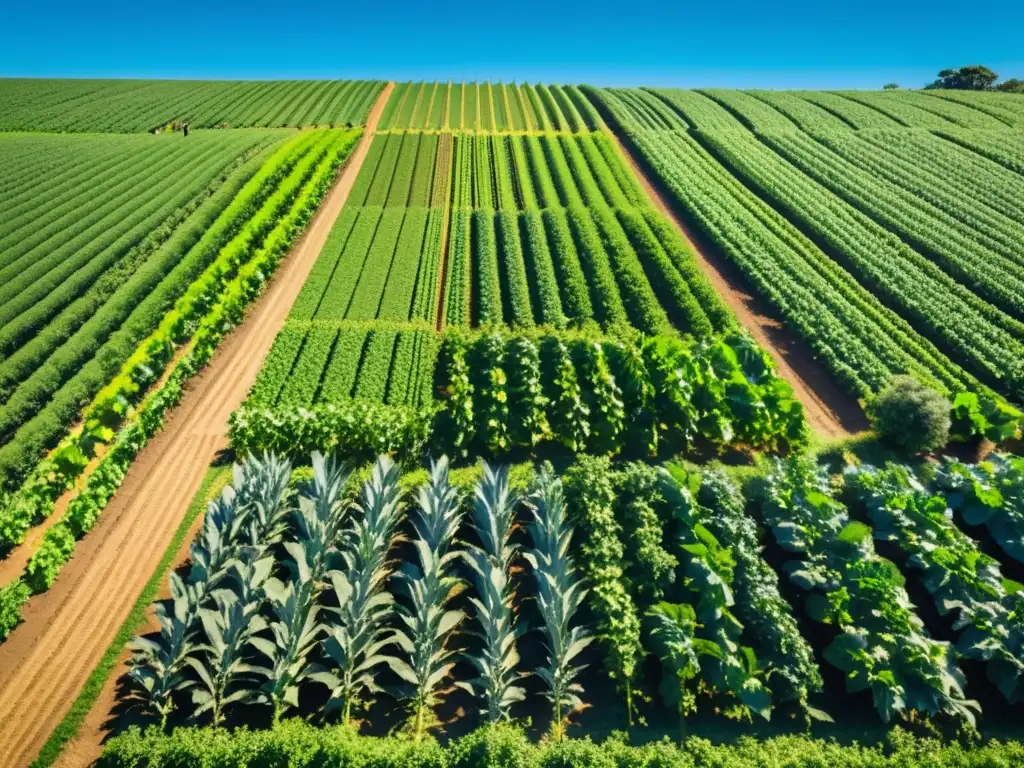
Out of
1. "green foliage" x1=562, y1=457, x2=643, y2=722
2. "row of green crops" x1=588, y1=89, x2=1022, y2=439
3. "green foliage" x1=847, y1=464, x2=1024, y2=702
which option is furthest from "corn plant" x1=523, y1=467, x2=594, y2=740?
"row of green crops" x1=588, y1=89, x2=1022, y2=439

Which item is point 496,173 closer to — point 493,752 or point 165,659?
point 165,659

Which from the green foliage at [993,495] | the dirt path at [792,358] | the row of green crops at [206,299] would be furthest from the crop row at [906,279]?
the row of green crops at [206,299]

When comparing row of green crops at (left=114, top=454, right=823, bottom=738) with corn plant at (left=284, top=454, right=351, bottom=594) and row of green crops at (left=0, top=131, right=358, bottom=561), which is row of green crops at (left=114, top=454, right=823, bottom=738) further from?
row of green crops at (left=0, top=131, right=358, bottom=561)

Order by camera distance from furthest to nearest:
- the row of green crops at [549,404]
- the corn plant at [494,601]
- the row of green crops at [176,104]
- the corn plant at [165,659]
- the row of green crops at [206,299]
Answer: the row of green crops at [176,104], the row of green crops at [549,404], the row of green crops at [206,299], the corn plant at [494,601], the corn plant at [165,659]

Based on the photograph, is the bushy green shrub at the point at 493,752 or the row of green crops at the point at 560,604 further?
the row of green crops at the point at 560,604

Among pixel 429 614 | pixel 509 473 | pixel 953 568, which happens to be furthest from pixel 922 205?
pixel 429 614

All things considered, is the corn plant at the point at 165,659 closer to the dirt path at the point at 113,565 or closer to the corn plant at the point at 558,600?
the dirt path at the point at 113,565
